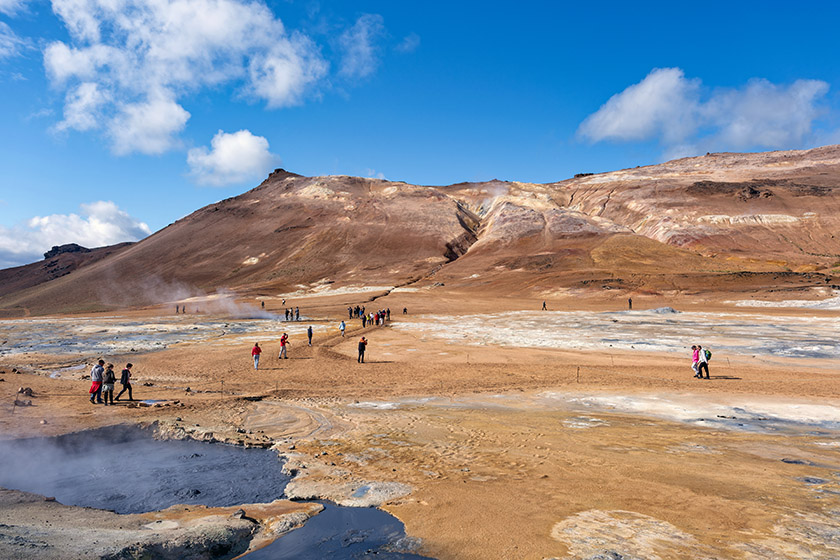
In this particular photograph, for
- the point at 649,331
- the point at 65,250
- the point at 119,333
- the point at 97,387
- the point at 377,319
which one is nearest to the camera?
the point at 97,387

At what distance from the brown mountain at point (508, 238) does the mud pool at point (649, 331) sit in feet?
84.1

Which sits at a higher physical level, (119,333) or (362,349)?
(119,333)

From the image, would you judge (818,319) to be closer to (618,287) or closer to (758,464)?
(618,287)

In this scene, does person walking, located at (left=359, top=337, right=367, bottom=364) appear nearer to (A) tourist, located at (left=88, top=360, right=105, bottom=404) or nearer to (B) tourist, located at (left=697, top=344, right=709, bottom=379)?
(A) tourist, located at (left=88, top=360, right=105, bottom=404)

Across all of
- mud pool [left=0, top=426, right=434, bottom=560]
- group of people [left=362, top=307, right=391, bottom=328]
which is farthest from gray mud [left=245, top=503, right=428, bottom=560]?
group of people [left=362, top=307, right=391, bottom=328]

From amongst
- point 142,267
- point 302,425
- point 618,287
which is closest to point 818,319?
point 618,287

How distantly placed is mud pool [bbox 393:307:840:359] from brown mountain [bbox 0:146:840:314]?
1009 inches

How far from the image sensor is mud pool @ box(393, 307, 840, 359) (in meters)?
32.0

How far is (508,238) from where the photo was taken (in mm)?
117250

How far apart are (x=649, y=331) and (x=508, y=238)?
7869cm

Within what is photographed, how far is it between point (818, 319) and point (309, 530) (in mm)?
52439

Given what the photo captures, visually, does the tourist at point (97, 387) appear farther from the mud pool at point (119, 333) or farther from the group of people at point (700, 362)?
the group of people at point (700, 362)

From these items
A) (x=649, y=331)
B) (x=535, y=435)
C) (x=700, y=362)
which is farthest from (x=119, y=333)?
(x=649, y=331)

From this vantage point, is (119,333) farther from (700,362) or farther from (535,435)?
(700,362)
